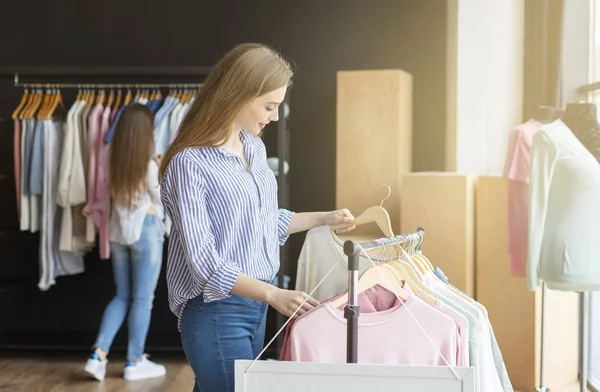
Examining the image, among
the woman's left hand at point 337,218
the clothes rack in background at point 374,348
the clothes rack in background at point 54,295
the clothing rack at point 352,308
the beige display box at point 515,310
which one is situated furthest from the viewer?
the clothes rack in background at point 54,295

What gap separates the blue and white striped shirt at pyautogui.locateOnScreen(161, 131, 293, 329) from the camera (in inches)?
70.7

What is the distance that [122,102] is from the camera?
522 cm

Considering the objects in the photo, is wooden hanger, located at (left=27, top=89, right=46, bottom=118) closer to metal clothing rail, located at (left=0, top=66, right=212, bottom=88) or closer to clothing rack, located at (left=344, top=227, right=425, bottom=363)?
metal clothing rail, located at (left=0, top=66, right=212, bottom=88)

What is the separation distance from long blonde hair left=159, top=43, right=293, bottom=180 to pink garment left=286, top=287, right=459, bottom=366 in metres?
0.51

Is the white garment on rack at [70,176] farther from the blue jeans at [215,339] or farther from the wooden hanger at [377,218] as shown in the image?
the blue jeans at [215,339]

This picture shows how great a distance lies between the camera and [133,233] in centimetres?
431

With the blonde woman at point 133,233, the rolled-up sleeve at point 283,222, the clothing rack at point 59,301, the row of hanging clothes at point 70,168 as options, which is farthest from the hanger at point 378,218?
the clothing rack at point 59,301

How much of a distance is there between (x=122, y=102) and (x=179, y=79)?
63 cm

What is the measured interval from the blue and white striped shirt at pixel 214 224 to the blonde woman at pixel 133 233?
2347mm

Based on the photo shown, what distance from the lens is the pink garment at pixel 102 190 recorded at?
14.9 ft

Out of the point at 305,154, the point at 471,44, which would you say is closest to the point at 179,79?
the point at 305,154

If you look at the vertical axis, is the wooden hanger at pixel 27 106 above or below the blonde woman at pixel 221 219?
above

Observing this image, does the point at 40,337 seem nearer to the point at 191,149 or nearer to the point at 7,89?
the point at 7,89

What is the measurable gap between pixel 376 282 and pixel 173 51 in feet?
12.7
